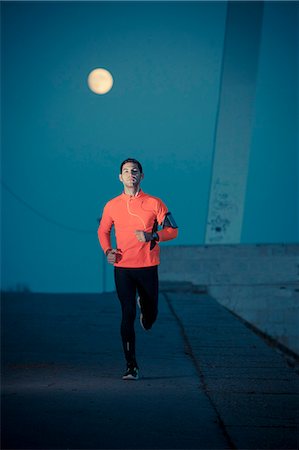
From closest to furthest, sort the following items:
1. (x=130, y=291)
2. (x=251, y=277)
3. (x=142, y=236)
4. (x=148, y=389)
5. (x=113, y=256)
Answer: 1. (x=148, y=389)
2. (x=142, y=236)
3. (x=113, y=256)
4. (x=130, y=291)
5. (x=251, y=277)

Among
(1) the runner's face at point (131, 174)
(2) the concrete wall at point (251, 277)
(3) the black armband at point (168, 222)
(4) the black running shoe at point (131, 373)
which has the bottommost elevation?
(2) the concrete wall at point (251, 277)

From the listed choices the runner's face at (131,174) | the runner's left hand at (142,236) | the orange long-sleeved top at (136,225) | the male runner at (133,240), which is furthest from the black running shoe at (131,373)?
the runner's face at (131,174)

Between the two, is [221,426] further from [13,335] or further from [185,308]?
[185,308]

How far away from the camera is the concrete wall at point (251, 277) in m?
22.5

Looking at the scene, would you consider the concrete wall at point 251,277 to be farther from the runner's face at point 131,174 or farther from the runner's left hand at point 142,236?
the runner's left hand at point 142,236

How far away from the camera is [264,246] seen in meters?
23.1

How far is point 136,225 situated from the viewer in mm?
7953

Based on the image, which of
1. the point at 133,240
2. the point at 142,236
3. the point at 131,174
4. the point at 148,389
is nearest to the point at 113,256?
the point at 133,240

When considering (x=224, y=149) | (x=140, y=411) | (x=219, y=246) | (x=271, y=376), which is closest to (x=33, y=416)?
(x=140, y=411)

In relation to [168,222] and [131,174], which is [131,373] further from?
[131,174]

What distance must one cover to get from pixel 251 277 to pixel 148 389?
16098 mm

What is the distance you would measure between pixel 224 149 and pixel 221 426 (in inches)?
1357

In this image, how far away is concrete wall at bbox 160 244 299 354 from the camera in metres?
22.5

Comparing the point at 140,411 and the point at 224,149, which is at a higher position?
the point at 224,149
